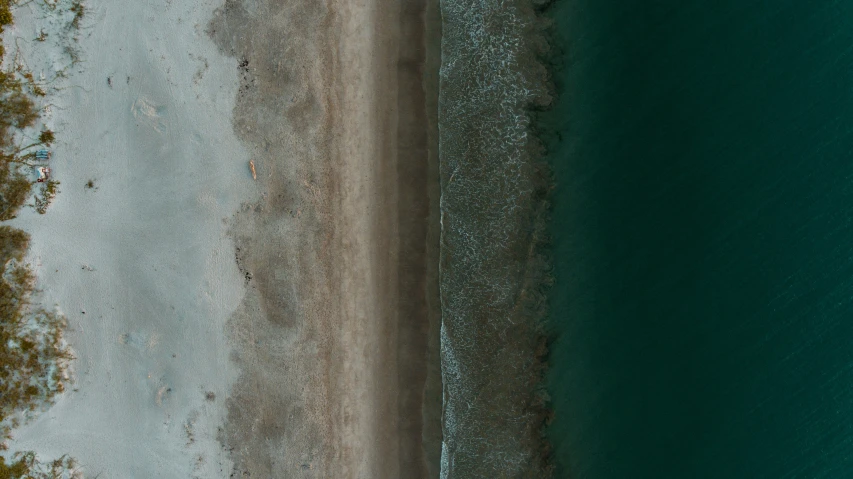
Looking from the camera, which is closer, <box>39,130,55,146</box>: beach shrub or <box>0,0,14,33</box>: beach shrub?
<box>0,0,14,33</box>: beach shrub

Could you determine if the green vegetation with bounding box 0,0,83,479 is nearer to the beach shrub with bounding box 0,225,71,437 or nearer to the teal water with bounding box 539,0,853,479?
the beach shrub with bounding box 0,225,71,437

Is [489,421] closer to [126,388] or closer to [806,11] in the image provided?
[126,388]

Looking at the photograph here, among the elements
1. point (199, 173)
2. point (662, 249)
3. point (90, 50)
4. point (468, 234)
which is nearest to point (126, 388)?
point (199, 173)

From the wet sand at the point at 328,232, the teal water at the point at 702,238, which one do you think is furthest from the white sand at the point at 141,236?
the teal water at the point at 702,238

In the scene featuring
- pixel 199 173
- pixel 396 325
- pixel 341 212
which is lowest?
pixel 396 325

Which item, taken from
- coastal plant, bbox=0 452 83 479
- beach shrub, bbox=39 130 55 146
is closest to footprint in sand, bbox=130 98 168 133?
beach shrub, bbox=39 130 55 146

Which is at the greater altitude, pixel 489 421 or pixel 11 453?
pixel 11 453
